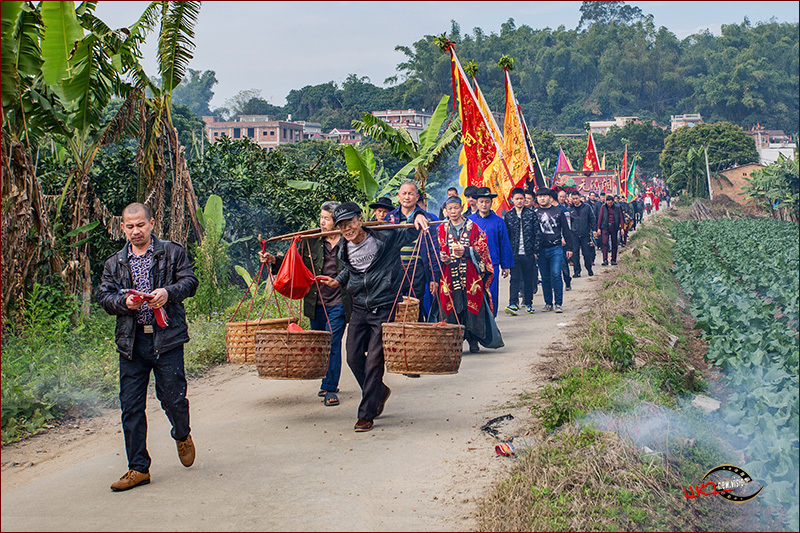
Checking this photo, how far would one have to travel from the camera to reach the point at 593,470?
5051 millimetres

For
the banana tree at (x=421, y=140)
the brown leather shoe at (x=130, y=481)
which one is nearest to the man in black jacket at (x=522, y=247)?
the banana tree at (x=421, y=140)

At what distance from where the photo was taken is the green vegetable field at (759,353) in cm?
514

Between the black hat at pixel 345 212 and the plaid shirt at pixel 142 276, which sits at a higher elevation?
the black hat at pixel 345 212

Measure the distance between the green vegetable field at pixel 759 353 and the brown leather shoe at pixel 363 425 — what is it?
281 centimetres

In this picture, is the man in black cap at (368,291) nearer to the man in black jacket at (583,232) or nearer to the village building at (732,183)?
the man in black jacket at (583,232)

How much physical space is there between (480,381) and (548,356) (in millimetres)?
1265

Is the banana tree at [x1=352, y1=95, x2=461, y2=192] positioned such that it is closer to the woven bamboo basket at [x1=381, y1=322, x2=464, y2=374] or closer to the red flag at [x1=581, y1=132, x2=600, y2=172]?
the woven bamboo basket at [x1=381, y1=322, x2=464, y2=374]

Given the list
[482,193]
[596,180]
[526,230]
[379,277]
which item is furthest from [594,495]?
[596,180]

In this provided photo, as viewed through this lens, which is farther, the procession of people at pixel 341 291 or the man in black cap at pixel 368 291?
the man in black cap at pixel 368 291

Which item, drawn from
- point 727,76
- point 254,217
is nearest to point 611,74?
point 727,76

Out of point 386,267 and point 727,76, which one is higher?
point 727,76

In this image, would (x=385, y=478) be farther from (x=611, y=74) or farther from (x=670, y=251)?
(x=611, y=74)

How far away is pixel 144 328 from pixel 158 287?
300mm

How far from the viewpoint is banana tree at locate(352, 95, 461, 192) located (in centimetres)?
1745
